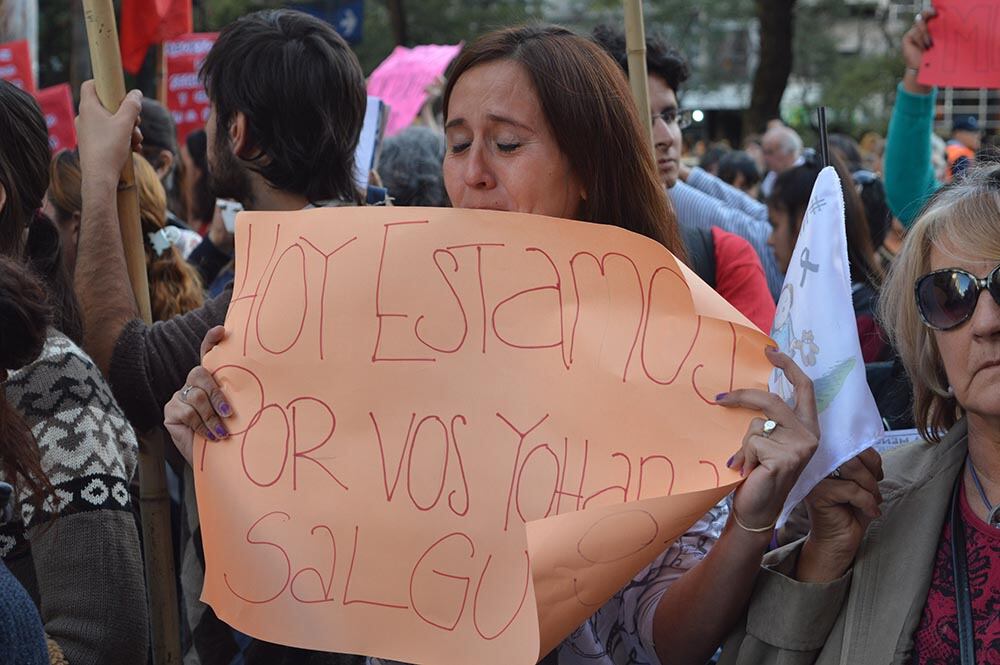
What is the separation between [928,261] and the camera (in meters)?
1.92

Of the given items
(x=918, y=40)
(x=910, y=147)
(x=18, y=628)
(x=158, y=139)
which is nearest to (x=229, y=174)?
(x=18, y=628)

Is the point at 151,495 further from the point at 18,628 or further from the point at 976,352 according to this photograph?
the point at 976,352

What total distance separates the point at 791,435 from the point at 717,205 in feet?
11.0

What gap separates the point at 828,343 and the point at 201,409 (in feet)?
3.25

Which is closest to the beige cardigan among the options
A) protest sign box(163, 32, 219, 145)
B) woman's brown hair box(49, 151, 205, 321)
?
woman's brown hair box(49, 151, 205, 321)

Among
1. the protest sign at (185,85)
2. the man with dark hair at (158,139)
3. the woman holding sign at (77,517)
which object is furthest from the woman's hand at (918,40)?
the protest sign at (185,85)

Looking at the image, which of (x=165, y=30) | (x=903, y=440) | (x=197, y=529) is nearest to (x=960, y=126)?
(x=165, y=30)

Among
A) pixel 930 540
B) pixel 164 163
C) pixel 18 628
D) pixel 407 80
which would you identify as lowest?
pixel 407 80

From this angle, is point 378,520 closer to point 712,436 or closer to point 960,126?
point 712,436

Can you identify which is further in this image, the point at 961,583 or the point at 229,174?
the point at 229,174

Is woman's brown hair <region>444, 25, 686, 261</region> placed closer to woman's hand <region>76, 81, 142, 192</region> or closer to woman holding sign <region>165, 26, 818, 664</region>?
woman holding sign <region>165, 26, 818, 664</region>

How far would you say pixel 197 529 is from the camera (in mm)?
2445

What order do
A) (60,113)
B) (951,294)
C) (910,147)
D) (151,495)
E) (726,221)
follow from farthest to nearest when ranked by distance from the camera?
(60,113), (726,221), (910,147), (151,495), (951,294)

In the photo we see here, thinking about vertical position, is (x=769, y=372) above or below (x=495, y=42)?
below
